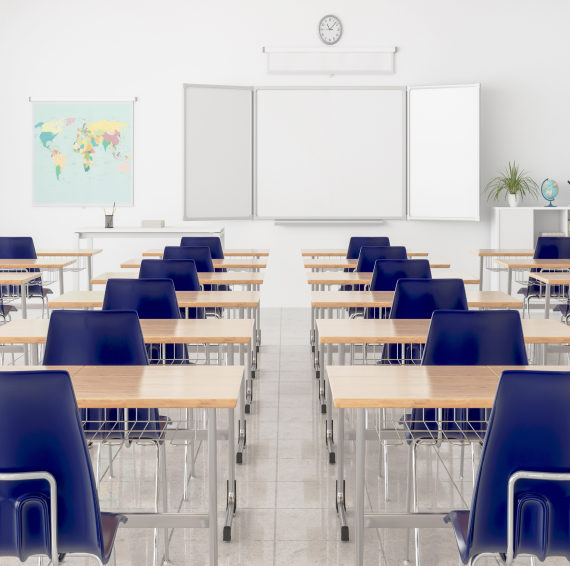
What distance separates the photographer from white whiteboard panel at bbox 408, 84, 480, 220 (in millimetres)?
7906

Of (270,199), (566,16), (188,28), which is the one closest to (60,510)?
(270,199)

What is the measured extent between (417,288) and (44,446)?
2.17 meters

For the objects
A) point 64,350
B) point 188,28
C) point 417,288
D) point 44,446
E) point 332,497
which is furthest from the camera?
point 188,28

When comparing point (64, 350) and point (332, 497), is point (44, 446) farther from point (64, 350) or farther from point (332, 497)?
point (332, 497)

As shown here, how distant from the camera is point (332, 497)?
2969mm

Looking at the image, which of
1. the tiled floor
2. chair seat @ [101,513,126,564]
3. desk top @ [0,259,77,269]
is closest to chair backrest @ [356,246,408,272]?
the tiled floor

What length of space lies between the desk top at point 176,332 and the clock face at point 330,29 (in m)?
5.83

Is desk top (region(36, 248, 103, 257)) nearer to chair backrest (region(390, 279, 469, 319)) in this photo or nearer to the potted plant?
chair backrest (region(390, 279, 469, 319))

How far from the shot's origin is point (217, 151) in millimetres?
8102

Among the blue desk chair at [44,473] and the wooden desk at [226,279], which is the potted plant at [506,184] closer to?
the wooden desk at [226,279]

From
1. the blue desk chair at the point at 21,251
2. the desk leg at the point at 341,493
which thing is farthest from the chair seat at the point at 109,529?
the blue desk chair at the point at 21,251

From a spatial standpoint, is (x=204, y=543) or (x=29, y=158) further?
(x=29, y=158)

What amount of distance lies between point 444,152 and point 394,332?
556cm

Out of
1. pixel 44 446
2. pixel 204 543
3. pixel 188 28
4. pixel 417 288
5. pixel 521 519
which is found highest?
pixel 188 28
